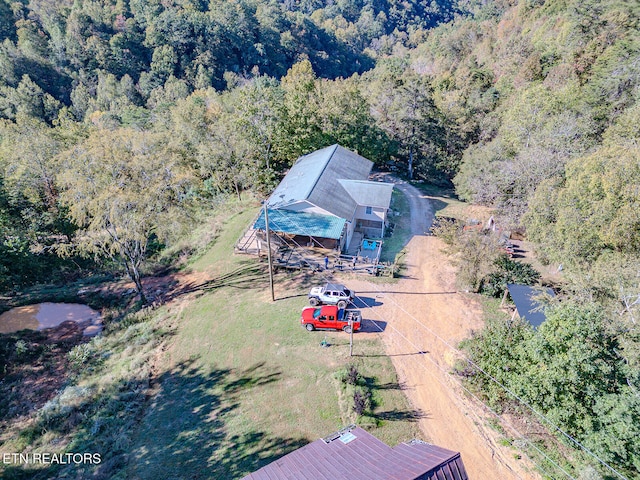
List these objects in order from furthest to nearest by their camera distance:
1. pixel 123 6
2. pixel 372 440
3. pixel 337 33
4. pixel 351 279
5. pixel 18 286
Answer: pixel 337 33 < pixel 123 6 < pixel 18 286 < pixel 351 279 < pixel 372 440

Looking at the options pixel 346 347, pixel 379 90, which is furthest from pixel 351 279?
pixel 379 90

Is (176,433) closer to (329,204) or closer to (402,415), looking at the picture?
(402,415)

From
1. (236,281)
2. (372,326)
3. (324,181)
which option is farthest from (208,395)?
(324,181)

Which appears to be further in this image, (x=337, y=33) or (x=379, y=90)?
(x=337, y=33)

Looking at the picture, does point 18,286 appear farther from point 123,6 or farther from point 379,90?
point 123,6

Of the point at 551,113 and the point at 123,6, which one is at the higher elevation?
the point at 123,6

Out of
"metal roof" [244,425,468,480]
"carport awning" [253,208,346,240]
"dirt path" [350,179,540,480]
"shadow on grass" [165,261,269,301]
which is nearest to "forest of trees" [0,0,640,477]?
"dirt path" [350,179,540,480]
